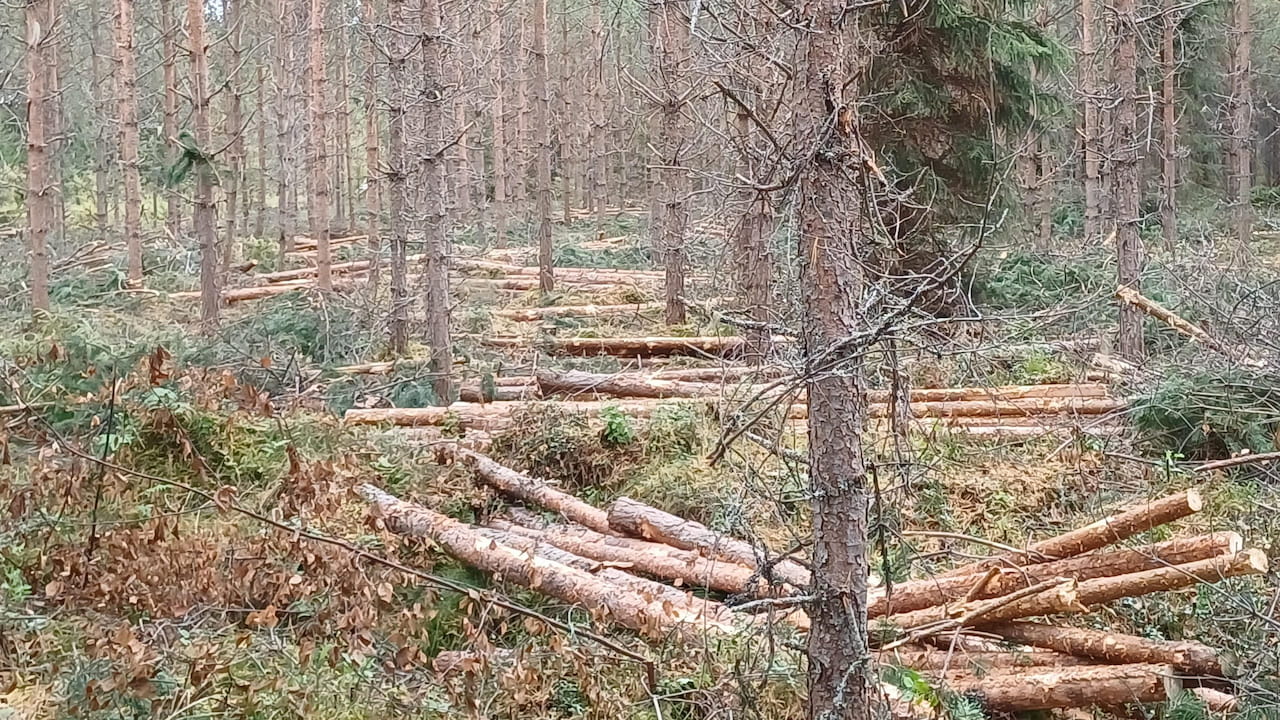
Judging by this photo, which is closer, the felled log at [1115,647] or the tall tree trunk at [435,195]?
the felled log at [1115,647]

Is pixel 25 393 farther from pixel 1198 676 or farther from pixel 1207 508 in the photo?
pixel 1207 508

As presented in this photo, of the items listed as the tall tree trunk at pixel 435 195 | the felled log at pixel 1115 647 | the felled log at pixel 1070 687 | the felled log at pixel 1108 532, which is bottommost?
the felled log at pixel 1070 687

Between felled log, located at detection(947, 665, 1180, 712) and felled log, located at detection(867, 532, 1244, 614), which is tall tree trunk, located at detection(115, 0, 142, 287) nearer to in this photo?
felled log, located at detection(867, 532, 1244, 614)

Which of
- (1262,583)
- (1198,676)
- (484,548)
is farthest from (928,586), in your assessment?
(484,548)

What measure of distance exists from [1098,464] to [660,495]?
130 inches

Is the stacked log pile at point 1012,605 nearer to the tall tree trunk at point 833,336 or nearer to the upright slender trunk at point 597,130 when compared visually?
the tall tree trunk at point 833,336

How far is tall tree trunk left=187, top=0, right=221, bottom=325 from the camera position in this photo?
12117 millimetres

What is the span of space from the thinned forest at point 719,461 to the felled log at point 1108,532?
3 centimetres

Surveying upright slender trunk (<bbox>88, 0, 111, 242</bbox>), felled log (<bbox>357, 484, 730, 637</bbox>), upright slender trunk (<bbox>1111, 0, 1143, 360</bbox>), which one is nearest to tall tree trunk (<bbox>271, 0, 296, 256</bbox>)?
upright slender trunk (<bbox>88, 0, 111, 242</bbox>)

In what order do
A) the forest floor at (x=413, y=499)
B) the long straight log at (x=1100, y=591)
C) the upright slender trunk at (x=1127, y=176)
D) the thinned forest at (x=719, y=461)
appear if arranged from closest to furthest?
the thinned forest at (x=719, y=461) < the forest floor at (x=413, y=499) < the long straight log at (x=1100, y=591) < the upright slender trunk at (x=1127, y=176)

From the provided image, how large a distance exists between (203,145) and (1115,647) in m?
11.3

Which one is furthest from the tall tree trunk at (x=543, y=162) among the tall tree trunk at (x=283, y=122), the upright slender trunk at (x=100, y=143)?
the upright slender trunk at (x=100, y=143)

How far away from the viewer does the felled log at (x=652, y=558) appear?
542 centimetres

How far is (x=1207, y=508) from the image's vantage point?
21.2 ft
